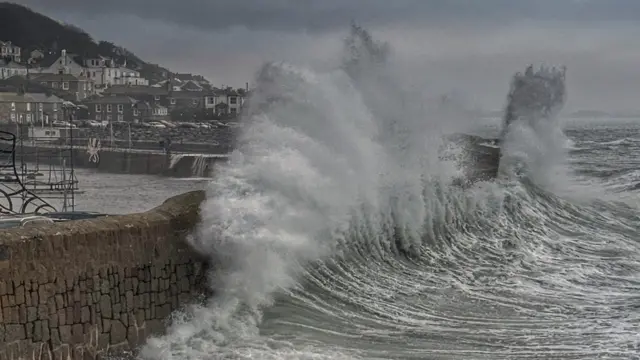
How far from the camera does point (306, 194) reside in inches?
427

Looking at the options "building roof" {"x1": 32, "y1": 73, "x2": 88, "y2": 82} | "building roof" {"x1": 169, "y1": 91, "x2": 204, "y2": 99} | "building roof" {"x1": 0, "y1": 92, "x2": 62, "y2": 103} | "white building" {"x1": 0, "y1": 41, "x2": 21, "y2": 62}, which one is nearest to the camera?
"building roof" {"x1": 0, "y1": 92, "x2": 62, "y2": 103}

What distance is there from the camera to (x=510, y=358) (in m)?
8.06

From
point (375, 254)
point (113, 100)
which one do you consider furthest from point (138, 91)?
point (375, 254)

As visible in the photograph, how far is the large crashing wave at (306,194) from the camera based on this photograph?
888cm

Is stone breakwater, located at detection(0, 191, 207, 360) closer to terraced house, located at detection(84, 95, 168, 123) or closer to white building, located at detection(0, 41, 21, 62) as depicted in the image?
terraced house, located at detection(84, 95, 168, 123)

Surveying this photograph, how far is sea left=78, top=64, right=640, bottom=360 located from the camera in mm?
8492

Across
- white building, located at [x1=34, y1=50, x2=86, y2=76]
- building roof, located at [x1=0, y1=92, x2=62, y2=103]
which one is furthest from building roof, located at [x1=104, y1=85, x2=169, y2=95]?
white building, located at [x1=34, y1=50, x2=86, y2=76]

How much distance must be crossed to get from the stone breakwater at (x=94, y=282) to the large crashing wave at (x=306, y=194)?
0.25 meters

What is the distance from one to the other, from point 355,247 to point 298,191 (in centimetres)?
164

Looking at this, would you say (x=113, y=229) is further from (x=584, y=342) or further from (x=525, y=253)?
(x=525, y=253)

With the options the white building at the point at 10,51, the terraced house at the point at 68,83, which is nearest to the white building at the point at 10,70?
the terraced house at the point at 68,83

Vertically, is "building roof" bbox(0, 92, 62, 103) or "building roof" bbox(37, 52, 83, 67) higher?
"building roof" bbox(37, 52, 83, 67)

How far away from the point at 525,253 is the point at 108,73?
116m

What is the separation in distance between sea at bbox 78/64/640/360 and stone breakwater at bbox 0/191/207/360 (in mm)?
244
